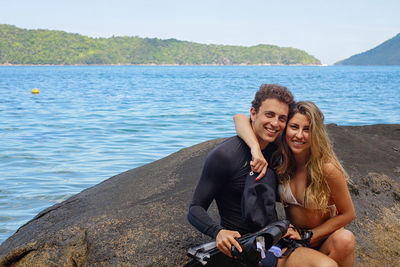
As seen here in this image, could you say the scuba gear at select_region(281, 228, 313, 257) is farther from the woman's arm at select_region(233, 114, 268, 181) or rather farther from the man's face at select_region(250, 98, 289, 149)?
the man's face at select_region(250, 98, 289, 149)

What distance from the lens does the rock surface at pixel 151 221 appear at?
158 inches

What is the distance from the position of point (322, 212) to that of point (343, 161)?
2107 mm

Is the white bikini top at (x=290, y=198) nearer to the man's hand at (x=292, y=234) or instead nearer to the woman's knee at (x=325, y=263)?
the man's hand at (x=292, y=234)

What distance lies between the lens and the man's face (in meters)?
3.32

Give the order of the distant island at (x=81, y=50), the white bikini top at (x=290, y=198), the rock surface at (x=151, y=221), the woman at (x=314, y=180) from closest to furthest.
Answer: the woman at (x=314, y=180), the white bikini top at (x=290, y=198), the rock surface at (x=151, y=221), the distant island at (x=81, y=50)

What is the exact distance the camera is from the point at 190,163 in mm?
5504

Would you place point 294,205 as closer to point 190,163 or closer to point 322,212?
point 322,212

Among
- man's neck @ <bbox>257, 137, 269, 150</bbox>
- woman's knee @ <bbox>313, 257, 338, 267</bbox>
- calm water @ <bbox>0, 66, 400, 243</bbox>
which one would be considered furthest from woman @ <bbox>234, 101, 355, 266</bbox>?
calm water @ <bbox>0, 66, 400, 243</bbox>

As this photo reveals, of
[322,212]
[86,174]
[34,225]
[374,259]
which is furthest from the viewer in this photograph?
[86,174]

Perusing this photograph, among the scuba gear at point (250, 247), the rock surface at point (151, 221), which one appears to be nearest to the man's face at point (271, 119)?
the scuba gear at point (250, 247)

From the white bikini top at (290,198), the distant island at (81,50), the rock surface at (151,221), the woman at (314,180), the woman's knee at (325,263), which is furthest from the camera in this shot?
the distant island at (81,50)

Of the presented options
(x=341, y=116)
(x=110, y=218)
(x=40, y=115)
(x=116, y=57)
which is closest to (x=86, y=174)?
(x=110, y=218)

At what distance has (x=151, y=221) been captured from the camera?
4.27m

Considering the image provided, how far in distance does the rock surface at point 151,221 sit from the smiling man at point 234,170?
34.3 inches
